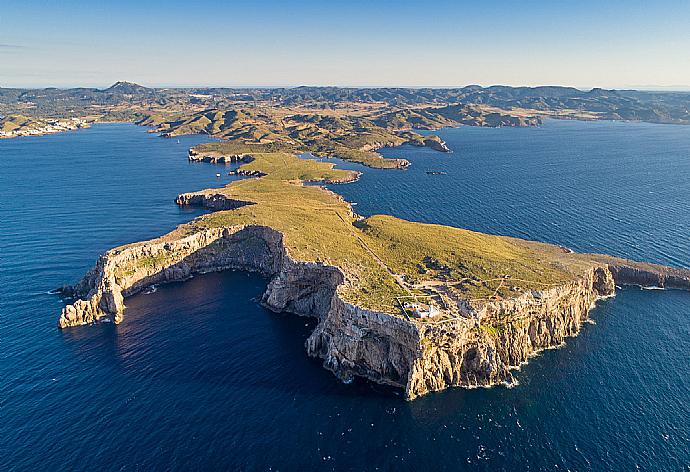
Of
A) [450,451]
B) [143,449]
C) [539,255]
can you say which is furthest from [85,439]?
[539,255]

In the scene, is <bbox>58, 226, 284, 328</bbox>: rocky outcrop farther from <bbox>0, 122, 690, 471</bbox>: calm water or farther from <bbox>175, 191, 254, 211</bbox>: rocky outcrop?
<bbox>175, 191, 254, 211</bbox>: rocky outcrop

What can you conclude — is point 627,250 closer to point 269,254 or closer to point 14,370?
point 269,254

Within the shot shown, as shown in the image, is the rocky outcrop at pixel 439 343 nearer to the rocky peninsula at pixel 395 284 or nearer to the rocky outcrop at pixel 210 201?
the rocky peninsula at pixel 395 284

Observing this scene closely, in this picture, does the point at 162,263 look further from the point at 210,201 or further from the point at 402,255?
the point at 210,201

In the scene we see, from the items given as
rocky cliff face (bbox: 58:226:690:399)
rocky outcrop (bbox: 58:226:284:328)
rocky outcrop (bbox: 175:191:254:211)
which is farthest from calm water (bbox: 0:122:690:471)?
rocky outcrop (bbox: 175:191:254:211)

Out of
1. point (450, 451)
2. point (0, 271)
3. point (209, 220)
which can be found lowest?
point (450, 451)

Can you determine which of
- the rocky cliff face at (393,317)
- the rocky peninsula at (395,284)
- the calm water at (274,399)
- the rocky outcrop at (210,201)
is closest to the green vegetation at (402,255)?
the rocky peninsula at (395,284)
